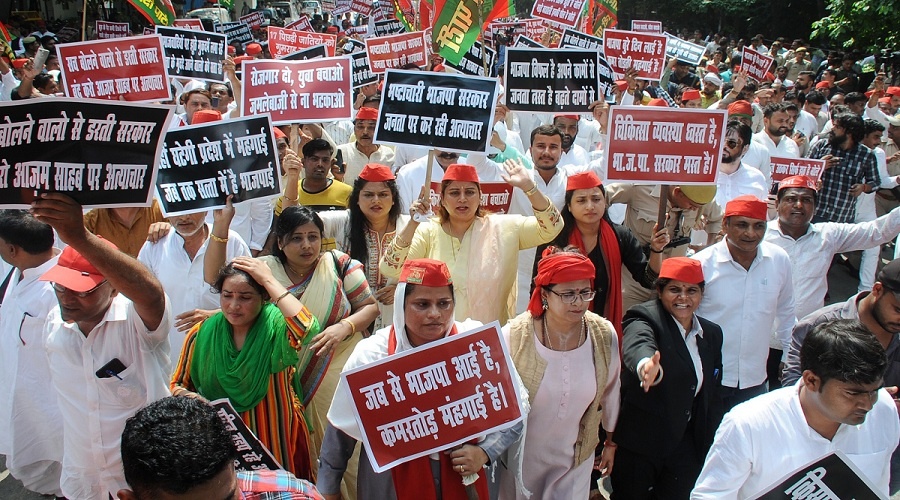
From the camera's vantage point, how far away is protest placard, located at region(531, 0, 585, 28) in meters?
10.6

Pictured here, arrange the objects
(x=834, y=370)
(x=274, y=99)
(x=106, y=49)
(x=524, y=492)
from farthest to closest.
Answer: (x=106, y=49)
(x=274, y=99)
(x=524, y=492)
(x=834, y=370)

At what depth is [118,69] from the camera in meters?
6.87

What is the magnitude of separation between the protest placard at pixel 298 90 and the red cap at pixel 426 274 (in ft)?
12.1

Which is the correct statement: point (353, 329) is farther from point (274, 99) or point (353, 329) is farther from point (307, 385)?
point (274, 99)

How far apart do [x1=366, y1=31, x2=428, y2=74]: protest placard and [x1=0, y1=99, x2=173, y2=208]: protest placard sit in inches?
242

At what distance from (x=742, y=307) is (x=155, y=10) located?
8536 millimetres

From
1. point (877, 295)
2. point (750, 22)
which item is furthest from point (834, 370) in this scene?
point (750, 22)

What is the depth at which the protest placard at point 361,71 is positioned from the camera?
9.21m

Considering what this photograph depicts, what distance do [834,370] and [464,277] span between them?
6.96ft

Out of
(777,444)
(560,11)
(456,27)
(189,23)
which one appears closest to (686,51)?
(560,11)

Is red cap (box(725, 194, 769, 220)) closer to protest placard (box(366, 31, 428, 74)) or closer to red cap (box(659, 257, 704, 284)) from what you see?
red cap (box(659, 257, 704, 284))

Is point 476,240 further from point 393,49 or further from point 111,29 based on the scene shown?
point 111,29

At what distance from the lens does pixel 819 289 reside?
5.16 metres

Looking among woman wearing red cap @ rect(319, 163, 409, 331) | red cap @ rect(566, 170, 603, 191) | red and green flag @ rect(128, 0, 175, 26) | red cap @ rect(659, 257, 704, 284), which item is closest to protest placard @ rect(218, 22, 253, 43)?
red and green flag @ rect(128, 0, 175, 26)
